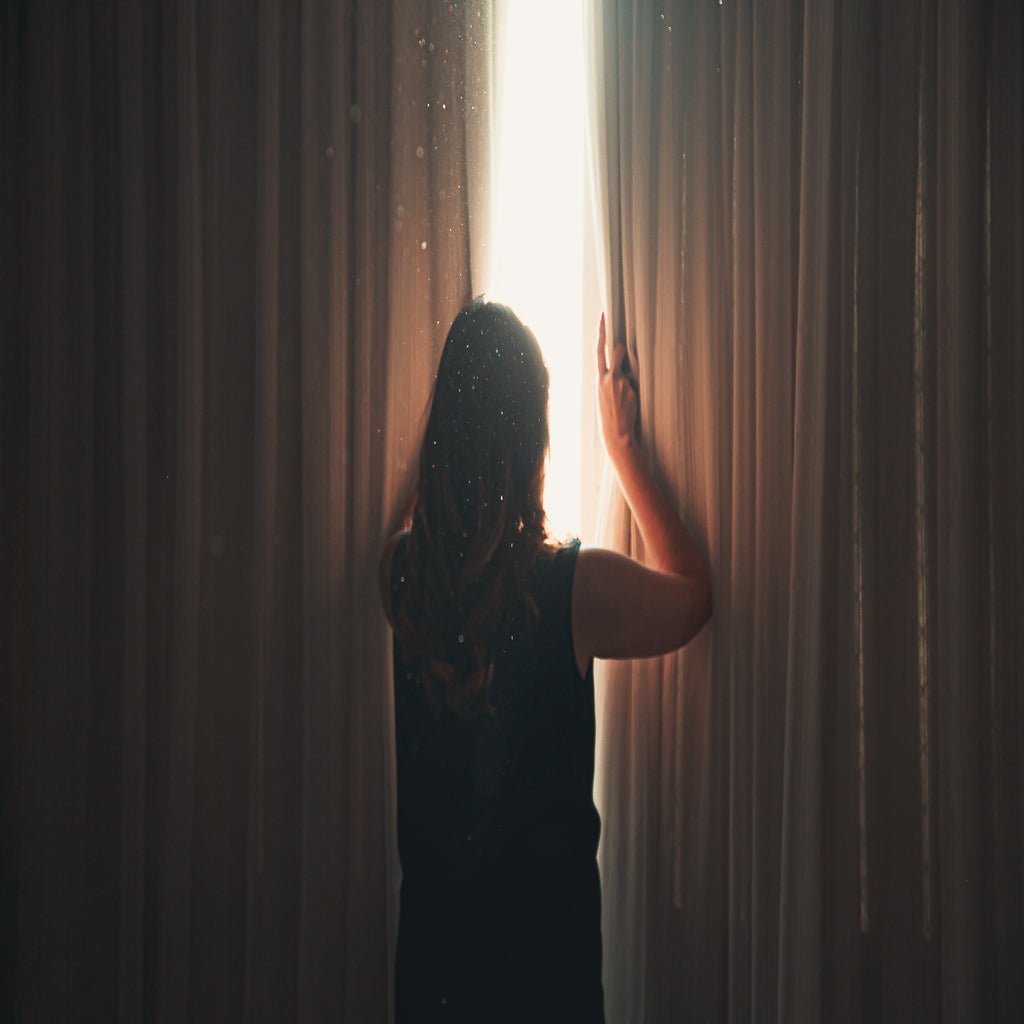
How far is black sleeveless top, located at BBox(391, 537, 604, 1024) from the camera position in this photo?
3.91ft

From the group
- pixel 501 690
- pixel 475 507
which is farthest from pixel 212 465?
pixel 501 690

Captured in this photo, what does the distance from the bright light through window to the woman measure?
22 centimetres

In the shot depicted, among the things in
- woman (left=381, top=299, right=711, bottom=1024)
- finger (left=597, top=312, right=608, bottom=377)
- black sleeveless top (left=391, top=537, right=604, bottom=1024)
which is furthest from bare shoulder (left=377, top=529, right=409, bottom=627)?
finger (left=597, top=312, right=608, bottom=377)

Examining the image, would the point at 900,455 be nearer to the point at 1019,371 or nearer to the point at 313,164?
the point at 1019,371

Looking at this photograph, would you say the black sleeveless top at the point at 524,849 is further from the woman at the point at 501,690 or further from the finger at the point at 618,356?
the finger at the point at 618,356

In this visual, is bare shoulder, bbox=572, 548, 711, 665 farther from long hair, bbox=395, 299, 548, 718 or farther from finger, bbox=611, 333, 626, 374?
finger, bbox=611, 333, 626, 374

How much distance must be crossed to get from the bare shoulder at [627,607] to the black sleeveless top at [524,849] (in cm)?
2

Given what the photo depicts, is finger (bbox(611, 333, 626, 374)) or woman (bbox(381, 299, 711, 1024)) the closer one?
woman (bbox(381, 299, 711, 1024))

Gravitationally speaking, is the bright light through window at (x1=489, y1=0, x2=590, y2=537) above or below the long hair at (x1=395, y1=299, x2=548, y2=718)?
above

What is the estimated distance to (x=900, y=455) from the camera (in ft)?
3.81

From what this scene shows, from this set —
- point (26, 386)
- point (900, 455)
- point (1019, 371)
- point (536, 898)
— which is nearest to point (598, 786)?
point (536, 898)

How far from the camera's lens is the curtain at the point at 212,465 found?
1.45 metres

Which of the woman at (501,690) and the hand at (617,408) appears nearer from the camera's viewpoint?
the woman at (501,690)

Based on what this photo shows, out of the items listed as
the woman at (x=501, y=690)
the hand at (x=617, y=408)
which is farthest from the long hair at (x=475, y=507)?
the hand at (x=617, y=408)
